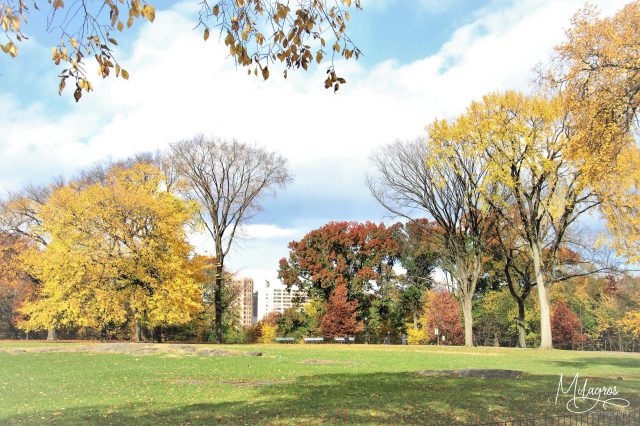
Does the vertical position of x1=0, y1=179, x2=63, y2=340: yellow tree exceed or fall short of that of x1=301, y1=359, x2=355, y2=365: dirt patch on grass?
it exceeds it

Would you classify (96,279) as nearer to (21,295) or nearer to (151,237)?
(151,237)

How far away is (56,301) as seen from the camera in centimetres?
2998

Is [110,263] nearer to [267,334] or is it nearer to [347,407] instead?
[267,334]

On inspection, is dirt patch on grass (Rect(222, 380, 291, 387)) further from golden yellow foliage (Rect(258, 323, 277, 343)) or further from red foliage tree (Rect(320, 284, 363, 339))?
golden yellow foliage (Rect(258, 323, 277, 343))

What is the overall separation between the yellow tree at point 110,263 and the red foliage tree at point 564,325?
43.3 metres

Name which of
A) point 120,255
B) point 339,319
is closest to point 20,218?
point 120,255

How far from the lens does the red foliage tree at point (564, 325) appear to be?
56219mm

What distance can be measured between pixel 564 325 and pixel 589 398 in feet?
171

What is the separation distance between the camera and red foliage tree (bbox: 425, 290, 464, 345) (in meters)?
53.0

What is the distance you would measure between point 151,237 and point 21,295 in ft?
76.4

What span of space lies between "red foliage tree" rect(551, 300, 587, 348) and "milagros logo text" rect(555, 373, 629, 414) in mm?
50088

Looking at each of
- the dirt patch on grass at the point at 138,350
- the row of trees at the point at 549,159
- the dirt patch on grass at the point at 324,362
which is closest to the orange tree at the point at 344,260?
the row of trees at the point at 549,159

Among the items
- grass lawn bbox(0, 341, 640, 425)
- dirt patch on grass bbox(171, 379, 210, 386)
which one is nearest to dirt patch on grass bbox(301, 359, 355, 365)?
grass lawn bbox(0, 341, 640, 425)

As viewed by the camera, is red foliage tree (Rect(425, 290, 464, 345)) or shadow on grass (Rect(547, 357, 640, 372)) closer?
shadow on grass (Rect(547, 357, 640, 372))
